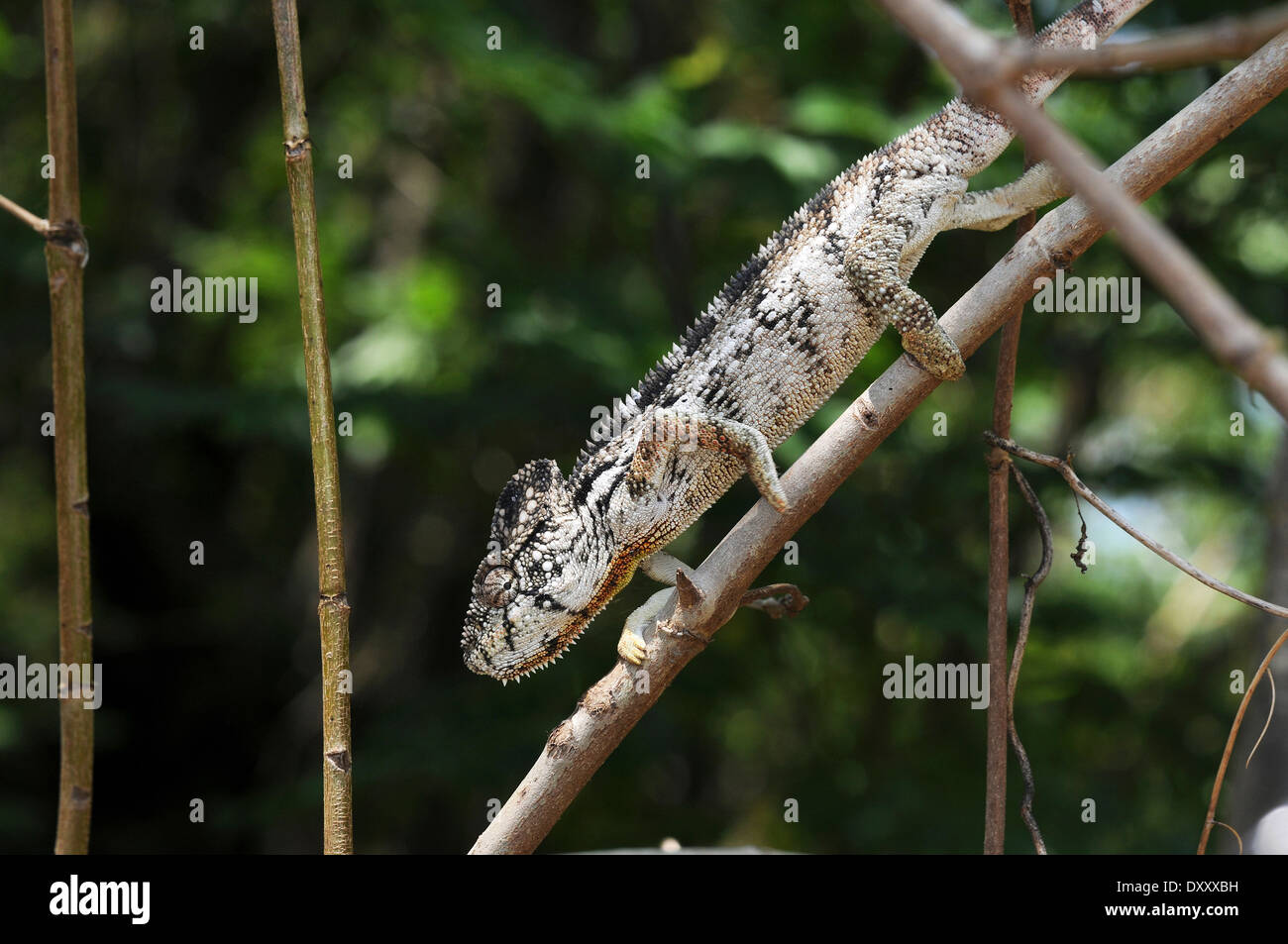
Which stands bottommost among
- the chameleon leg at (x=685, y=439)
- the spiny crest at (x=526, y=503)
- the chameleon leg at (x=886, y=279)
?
the spiny crest at (x=526, y=503)

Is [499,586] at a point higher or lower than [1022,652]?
higher

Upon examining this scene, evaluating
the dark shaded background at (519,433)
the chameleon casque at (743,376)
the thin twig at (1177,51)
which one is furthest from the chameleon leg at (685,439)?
the dark shaded background at (519,433)

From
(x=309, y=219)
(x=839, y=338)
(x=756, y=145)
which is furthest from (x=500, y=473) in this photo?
(x=309, y=219)

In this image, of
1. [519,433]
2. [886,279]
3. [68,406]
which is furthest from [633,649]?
[519,433]

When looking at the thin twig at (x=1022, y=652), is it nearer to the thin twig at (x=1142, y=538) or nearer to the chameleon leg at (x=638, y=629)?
the thin twig at (x=1142, y=538)

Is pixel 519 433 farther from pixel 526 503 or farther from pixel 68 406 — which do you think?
pixel 68 406

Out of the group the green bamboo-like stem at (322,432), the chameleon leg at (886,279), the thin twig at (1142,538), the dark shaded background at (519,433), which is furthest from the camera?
the dark shaded background at (519,433)
